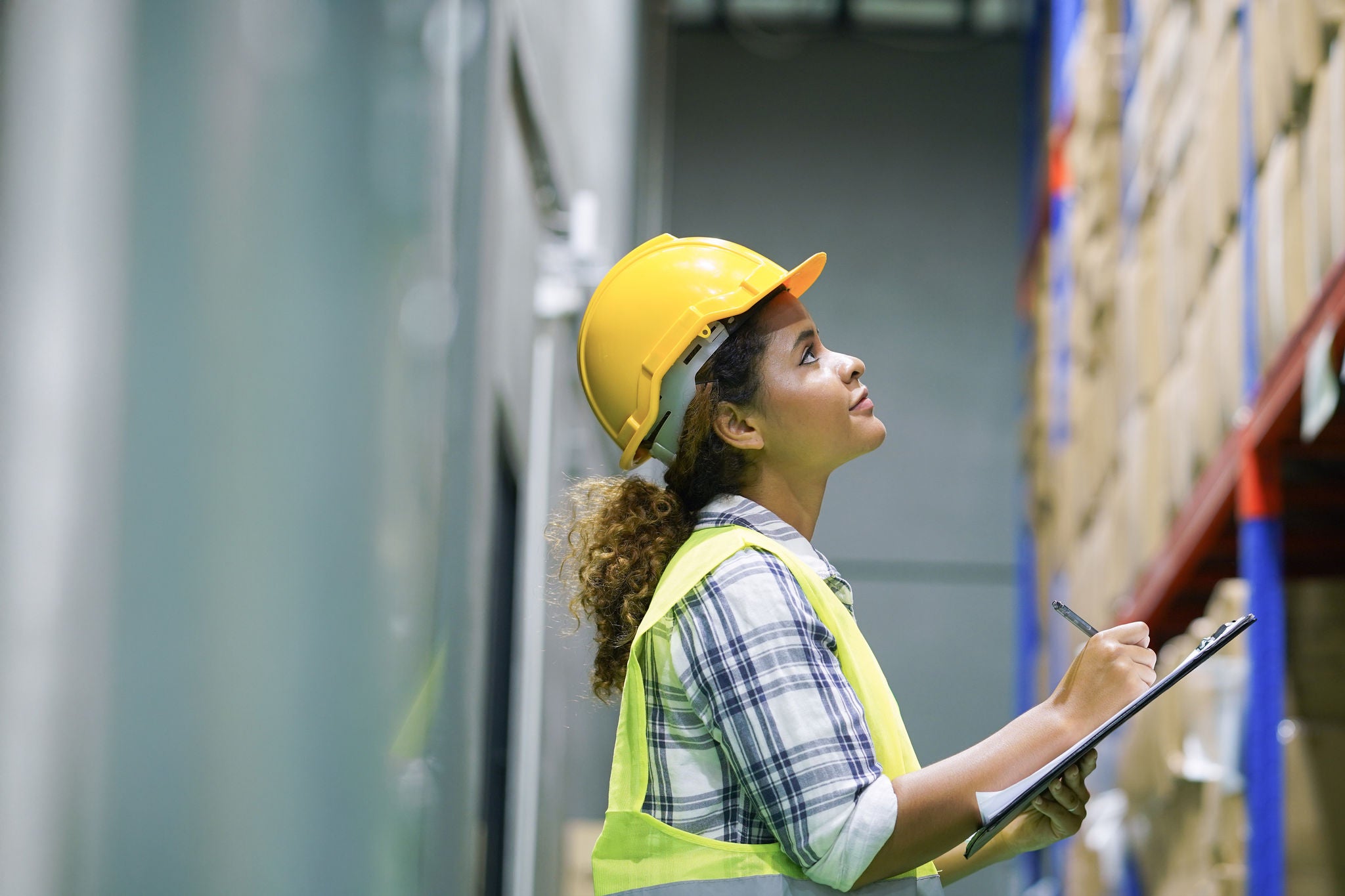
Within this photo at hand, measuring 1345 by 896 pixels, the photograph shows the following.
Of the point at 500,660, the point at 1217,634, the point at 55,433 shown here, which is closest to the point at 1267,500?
the point at 500,660

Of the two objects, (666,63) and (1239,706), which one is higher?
(666,63)

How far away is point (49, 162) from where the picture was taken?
1793 millimetres

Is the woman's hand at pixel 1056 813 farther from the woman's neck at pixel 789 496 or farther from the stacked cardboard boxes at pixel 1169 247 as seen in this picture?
the stacked cardboard boxes at pixel 1169 247

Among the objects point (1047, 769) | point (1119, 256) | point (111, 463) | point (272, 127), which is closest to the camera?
point (1047, 769)

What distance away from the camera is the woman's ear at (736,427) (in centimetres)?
204

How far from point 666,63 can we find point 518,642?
1099cm

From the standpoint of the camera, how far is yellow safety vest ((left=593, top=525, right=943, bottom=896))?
1704 millimetres

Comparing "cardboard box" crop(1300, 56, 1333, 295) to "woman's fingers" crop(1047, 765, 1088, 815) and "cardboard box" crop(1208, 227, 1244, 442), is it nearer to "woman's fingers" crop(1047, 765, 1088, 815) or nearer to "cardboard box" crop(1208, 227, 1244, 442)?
"cardboard box" crop(1208, 227, 1244, 442)

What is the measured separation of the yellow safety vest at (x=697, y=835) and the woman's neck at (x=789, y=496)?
0.13 metres

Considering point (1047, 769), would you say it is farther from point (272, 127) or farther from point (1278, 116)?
A: point (1278, 116)

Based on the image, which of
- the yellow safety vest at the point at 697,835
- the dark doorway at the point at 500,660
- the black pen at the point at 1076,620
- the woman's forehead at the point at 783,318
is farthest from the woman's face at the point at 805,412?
the dark doorway at the point at 500,660

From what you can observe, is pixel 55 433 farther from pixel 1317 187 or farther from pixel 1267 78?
pixel 1267 78

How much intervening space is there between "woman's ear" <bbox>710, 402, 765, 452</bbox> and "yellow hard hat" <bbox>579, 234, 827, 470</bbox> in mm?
51

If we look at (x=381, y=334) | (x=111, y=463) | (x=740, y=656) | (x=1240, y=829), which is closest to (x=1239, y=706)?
(x=1240, y=829)
